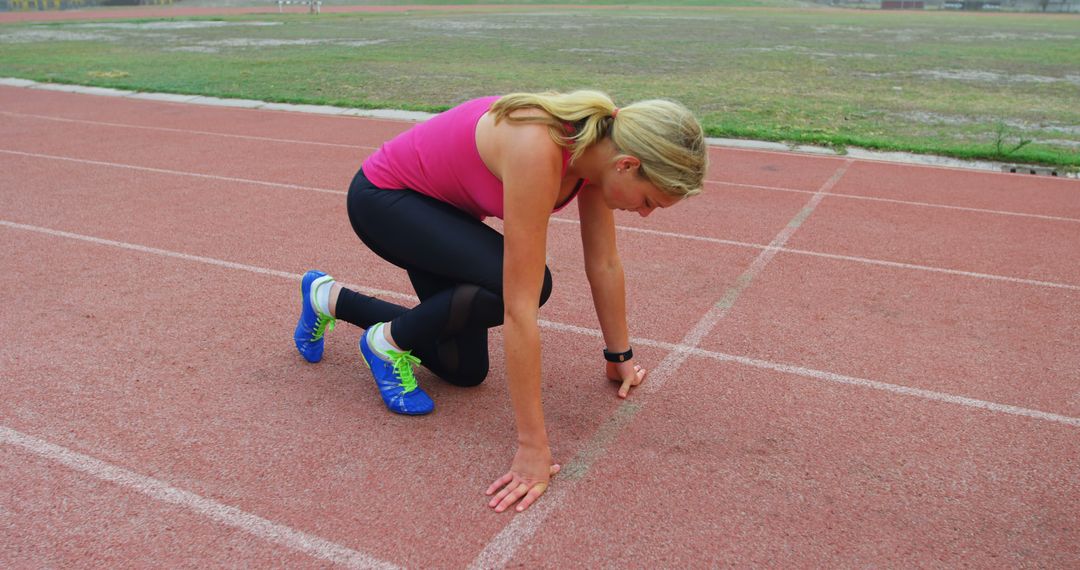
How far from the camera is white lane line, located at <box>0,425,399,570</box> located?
2461mm

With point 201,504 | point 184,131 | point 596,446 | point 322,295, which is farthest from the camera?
point 184,131

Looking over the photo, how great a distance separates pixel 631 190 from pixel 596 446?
98cm

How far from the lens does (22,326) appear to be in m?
4.02

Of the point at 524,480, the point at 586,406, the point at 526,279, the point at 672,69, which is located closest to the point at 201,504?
the point at 524,480

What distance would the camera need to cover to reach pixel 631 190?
101 inches

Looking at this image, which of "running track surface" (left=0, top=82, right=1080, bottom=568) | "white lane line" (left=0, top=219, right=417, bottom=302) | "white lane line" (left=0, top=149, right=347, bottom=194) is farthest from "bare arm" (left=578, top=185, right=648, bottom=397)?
"white lane line" (left=0, top=149, right=347, bottom=194)

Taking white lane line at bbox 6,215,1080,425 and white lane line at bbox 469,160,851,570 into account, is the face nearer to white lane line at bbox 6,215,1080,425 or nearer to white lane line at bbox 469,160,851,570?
white lane line at bbox 469,160,851,570

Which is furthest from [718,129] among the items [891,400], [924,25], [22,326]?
[924,25]

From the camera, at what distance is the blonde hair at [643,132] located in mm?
2461

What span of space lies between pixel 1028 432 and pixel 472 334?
6.84 feet

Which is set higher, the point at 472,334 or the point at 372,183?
the point at 372,183

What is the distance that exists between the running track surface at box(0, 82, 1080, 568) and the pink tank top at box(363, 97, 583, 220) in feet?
2.81

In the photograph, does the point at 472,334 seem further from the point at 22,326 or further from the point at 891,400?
the point at 22,326

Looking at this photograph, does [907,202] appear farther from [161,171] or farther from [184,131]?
[184,131]
